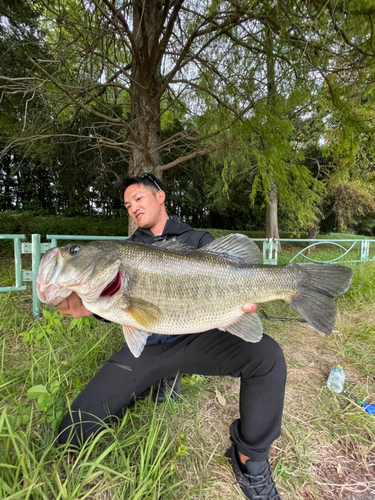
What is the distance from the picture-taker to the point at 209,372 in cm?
190

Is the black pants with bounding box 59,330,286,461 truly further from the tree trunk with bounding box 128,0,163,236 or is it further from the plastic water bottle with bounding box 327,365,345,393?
the tree trunk with bounding box 128,0,163,236

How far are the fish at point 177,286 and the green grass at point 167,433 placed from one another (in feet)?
2.23

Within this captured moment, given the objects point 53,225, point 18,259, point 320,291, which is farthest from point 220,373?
point 53,225

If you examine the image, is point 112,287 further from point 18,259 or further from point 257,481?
point 18,259

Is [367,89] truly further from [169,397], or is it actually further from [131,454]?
[131,454]

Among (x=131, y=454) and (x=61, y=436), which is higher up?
(x=61, y=436)

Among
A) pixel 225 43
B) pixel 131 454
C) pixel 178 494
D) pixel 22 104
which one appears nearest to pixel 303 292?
pixel 178 494

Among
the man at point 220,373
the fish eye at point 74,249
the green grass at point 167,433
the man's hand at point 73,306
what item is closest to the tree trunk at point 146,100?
the man at point 220,373

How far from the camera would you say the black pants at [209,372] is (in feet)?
5.24

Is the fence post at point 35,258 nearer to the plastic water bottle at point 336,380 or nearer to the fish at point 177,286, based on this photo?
the fish at point 177,286

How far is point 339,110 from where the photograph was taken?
359 cm

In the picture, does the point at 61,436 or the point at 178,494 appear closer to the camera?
the point at 178,494

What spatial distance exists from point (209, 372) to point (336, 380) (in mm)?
1545

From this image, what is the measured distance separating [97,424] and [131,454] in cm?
30
